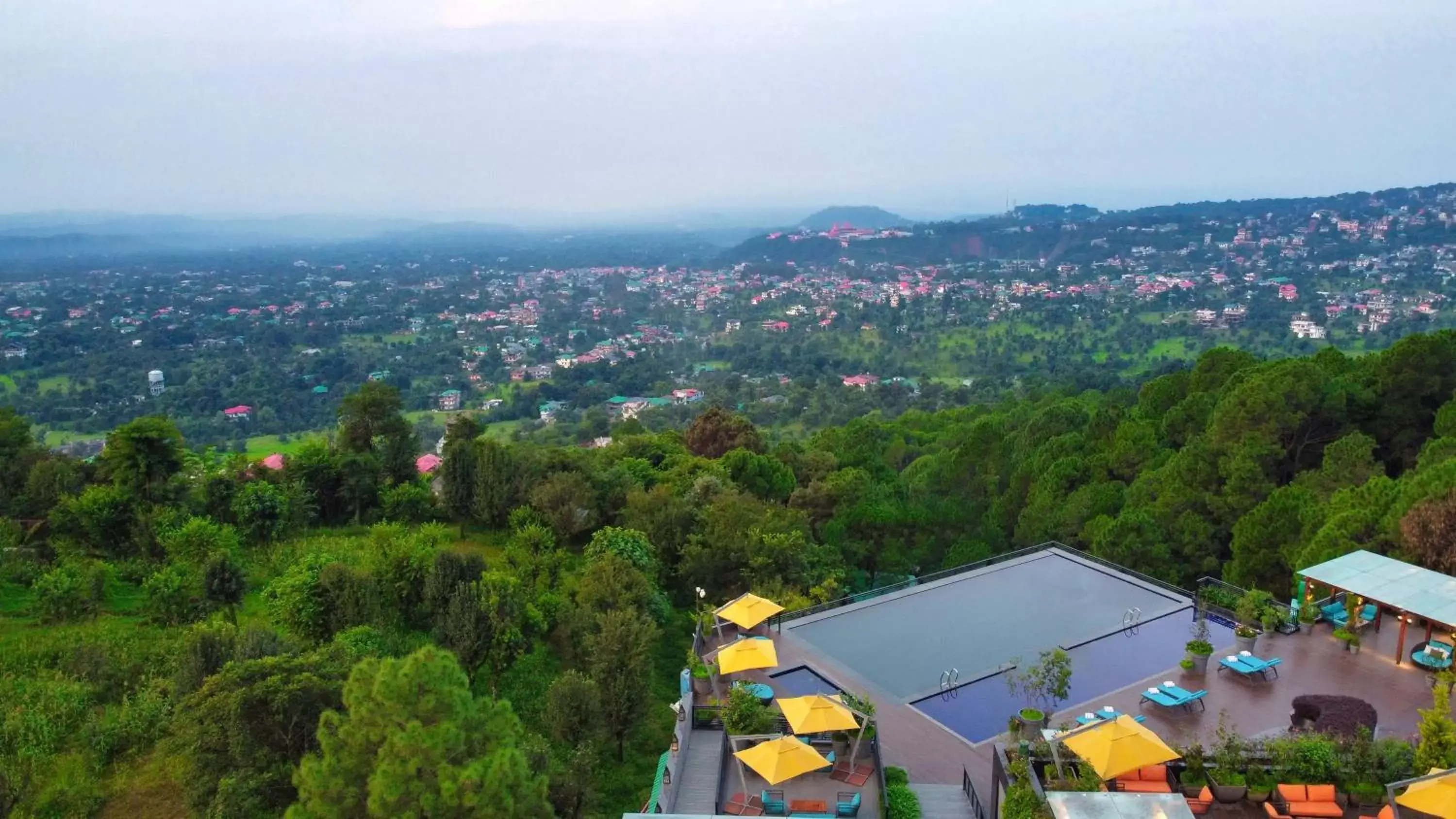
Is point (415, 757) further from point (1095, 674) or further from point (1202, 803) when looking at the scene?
point (1095, 674)

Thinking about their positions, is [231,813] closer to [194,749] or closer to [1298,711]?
[194,749]

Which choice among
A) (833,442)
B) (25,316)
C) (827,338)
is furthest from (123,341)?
(833,442)

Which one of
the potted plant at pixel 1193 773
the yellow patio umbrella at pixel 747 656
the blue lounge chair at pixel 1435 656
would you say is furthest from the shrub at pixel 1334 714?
the yellow patio umbrella at pixel 747 656

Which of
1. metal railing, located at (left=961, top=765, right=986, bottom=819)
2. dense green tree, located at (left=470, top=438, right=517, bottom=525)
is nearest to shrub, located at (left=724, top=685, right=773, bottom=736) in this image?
metal railing, located at (left=961, top=765, right=986, bottom=819)

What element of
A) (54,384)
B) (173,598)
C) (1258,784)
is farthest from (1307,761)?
(54,384)

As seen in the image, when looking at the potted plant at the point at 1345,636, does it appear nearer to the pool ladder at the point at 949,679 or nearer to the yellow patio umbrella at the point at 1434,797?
the yellow patio umbrella at the point at 1434,797

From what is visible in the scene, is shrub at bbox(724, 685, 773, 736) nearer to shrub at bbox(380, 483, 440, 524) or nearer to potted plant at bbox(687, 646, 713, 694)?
potted plant at bbox(687, 646, 713, 694)
